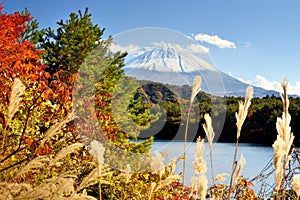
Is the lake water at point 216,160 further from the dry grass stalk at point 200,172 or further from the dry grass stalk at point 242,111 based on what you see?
the dry grass stalk at point 242,111

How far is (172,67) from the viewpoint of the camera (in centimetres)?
619

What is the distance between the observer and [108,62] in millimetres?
7598

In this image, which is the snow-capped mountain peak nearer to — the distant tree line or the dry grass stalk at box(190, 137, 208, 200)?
the distant tree line

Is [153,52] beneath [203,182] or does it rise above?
above

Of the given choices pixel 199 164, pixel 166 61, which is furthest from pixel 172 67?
pixel 199 164

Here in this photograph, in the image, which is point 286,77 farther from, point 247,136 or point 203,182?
point 247,136

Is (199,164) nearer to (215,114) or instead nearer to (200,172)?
(200,172)

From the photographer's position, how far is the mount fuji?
6020mm

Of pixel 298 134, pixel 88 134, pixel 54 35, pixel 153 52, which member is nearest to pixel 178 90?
pixel 153 52

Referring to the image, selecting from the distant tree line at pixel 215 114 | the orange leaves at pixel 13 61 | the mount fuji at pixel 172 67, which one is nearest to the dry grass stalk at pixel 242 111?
the orange leaves at pixel 13 61

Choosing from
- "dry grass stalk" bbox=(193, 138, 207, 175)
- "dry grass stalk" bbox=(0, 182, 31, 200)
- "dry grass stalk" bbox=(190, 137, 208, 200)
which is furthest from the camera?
"dry grass stalk" bbox=(193, 138, 207, 175)

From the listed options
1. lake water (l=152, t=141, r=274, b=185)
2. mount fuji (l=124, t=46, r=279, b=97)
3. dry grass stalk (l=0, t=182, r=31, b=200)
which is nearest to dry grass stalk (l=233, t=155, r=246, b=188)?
dry grass stalk (l=0, t=182, r=31, b=200)

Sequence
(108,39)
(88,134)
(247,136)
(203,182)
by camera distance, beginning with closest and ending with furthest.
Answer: (203,182) → (88,134) → (108,39) → (247,136)

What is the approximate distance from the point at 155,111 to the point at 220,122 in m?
1.59
